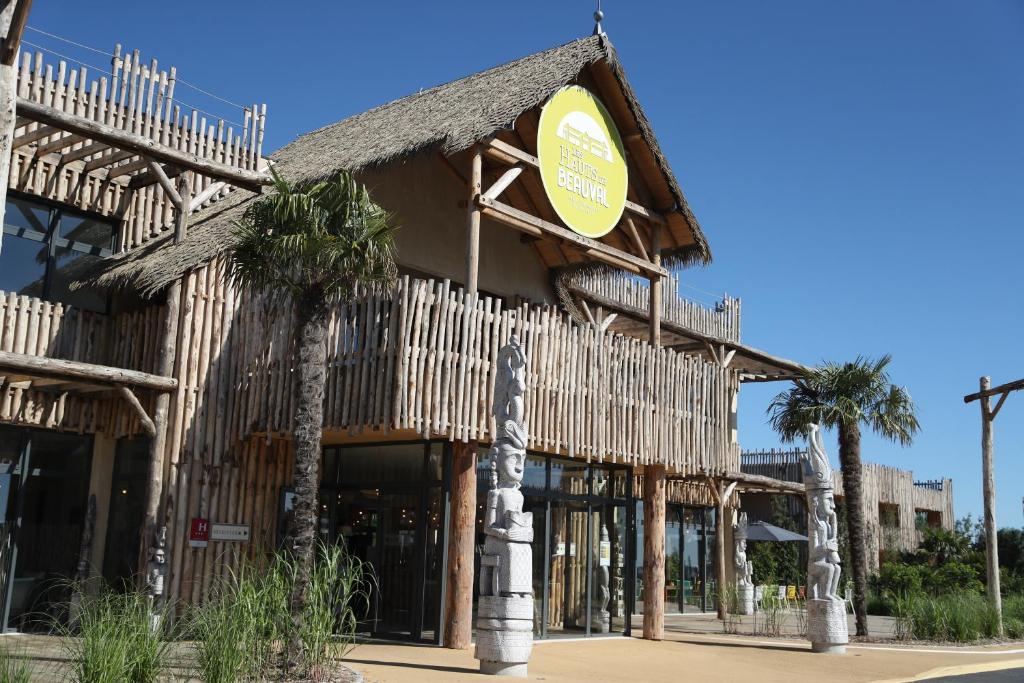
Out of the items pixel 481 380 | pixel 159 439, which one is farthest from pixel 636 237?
pixel 159 439

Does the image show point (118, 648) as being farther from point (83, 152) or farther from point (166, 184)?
point (83, 152)

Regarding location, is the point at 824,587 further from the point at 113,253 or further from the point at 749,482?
the point at 113,253

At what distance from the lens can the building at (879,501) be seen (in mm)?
30547

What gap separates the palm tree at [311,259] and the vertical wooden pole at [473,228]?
6.69ft

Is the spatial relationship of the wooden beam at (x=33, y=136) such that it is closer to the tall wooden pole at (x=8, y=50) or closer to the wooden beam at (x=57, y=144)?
the wooden beam at (x=57, y=144)

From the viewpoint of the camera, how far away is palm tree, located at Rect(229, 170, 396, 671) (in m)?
10.7

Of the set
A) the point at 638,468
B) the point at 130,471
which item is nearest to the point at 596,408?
the point at 638,468

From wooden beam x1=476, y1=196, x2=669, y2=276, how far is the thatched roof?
1061mm

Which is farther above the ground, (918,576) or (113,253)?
(113,253)

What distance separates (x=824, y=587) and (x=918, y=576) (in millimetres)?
13255

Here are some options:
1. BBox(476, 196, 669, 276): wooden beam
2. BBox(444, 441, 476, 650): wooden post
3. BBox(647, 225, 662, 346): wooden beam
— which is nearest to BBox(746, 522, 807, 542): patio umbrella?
BBox(647, 225, 662, 346): wooden beam

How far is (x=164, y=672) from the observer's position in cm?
757

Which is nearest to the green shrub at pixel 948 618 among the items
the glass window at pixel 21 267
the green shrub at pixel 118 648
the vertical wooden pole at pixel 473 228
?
the vertical wooden pole at pixel 473 228

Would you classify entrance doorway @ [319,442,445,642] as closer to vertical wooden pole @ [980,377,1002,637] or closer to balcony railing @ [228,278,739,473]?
balcony railing @ [228,278,739,473]
